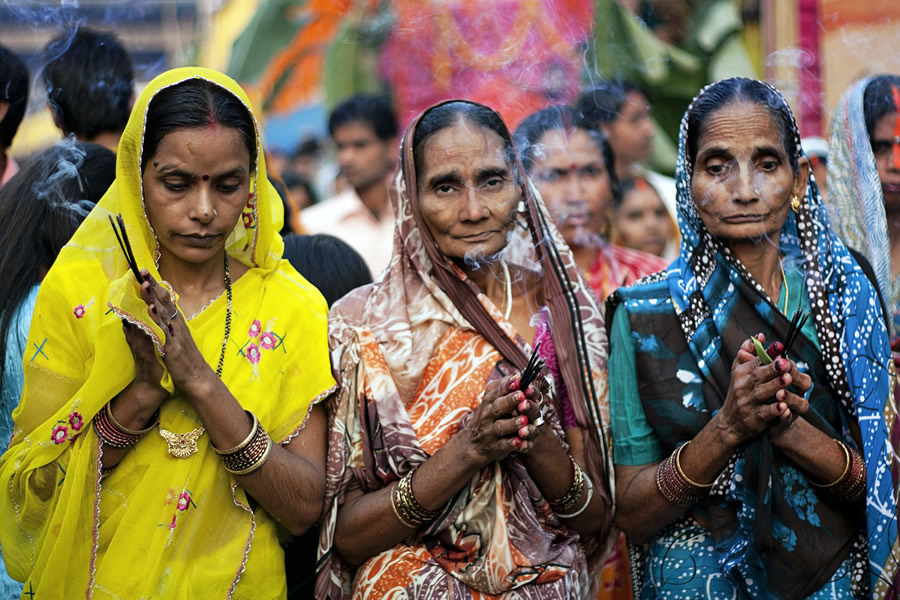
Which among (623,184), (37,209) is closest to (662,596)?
(37,209)

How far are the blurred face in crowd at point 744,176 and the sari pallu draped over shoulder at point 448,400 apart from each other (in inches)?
20.6

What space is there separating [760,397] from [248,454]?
1.49 m

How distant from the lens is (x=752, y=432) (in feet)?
9.70

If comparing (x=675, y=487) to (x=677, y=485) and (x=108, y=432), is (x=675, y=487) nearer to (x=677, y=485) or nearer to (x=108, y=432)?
(x=677, y=485)

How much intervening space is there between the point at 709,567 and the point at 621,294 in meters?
0.92

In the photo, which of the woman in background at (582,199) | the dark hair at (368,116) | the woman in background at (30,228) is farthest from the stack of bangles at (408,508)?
the dark hair at (368,116)

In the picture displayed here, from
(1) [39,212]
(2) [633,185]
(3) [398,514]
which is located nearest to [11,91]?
(1) [39,212]

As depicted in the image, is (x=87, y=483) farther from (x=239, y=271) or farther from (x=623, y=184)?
(x=623, y=184)

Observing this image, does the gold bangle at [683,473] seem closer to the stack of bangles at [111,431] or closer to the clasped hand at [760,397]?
the clasped hand at [760,397]

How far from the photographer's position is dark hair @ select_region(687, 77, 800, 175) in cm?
328

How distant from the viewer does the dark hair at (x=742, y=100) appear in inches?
129

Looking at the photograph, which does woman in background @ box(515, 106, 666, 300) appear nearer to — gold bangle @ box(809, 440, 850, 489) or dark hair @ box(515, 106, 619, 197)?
dark hair @ box(515, 106, 619, 197)

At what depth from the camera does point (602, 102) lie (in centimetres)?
613

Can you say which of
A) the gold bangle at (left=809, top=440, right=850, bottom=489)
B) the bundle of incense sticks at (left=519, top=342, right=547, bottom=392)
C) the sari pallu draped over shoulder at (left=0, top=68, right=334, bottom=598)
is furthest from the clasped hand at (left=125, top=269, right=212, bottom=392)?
the gold bangle at (left=809, top=440, right=850, bottom=489)
